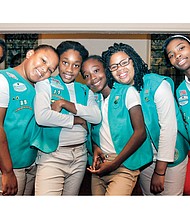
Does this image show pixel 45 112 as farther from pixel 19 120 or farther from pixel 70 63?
pixel 70 63

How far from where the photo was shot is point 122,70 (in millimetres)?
2641

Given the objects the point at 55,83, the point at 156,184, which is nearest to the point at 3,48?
the point at 55,83

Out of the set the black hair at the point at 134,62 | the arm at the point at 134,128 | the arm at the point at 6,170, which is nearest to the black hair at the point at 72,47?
the black hair at the point at 134,62

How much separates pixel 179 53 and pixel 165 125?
441mm

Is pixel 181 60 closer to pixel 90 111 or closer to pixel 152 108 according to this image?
pixel 152 108

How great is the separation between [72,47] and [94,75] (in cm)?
21

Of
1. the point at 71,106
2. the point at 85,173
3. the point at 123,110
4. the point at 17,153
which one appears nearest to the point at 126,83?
the point at 123,110

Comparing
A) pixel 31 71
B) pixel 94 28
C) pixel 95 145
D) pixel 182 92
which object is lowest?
pixel 95 145

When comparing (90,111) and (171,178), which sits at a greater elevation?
(90,111)

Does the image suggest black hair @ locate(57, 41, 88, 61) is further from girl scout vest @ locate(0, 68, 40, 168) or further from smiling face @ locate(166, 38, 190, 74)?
smiling face @ locate(166, 38, 190, 74)

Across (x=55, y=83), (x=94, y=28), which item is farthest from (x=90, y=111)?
(x=94, y=28)

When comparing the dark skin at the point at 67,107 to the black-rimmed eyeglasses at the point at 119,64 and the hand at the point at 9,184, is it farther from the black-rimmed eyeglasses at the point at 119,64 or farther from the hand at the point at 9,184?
the hand at the point at 9,184

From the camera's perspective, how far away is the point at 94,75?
8.64 feet

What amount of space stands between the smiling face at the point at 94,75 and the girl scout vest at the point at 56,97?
0.05m
